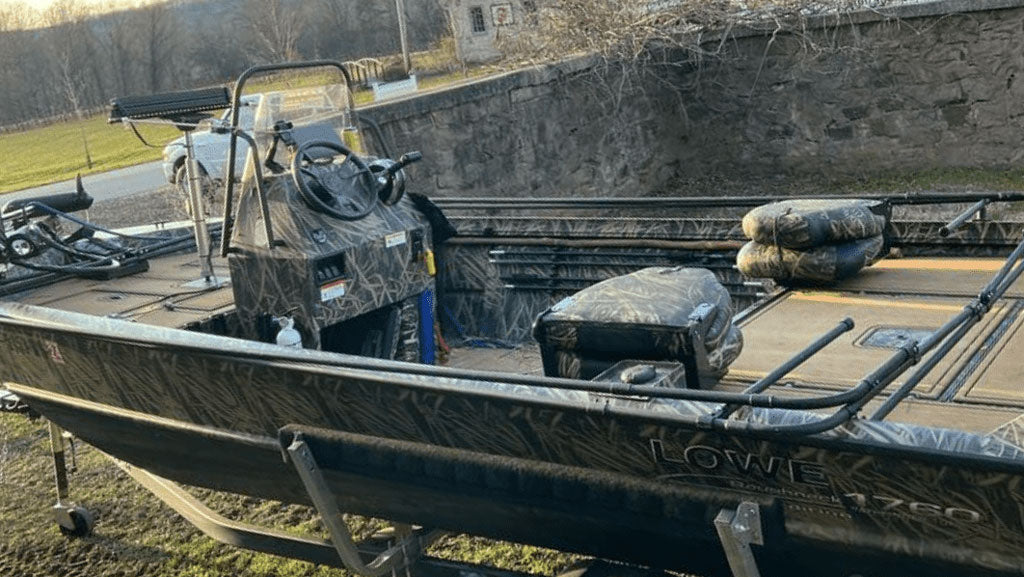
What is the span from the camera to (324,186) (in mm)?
4824

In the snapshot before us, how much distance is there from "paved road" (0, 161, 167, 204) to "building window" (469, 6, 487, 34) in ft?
38.7

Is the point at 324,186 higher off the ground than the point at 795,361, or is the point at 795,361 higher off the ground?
the point at 324,186

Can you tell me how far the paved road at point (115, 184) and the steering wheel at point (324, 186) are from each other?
14110 mm

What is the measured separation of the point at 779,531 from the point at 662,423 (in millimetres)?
389

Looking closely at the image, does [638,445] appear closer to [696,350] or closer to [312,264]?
[696,350]

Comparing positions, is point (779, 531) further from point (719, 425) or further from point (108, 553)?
point (108, 553)

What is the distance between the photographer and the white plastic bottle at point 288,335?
4383mm

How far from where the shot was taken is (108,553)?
4680 millimetres

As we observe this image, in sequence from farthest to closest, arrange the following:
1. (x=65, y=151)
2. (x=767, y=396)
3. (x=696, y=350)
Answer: (x=65, y=151)
(x=696, y=350)
(x=767, y=396)

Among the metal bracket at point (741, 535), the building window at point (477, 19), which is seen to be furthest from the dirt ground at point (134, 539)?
the building window at point (477, 19)

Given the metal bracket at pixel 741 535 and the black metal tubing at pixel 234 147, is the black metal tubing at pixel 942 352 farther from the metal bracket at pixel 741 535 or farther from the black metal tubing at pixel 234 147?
the black metal tubing at pixel 234 147

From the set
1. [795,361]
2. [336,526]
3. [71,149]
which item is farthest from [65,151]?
[795,361]

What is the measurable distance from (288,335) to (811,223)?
2.06 m

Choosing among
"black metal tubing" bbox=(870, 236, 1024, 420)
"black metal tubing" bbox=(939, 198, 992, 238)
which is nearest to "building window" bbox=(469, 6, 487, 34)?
"black metal tubing" bbox=(939, 198, 992, 238)
